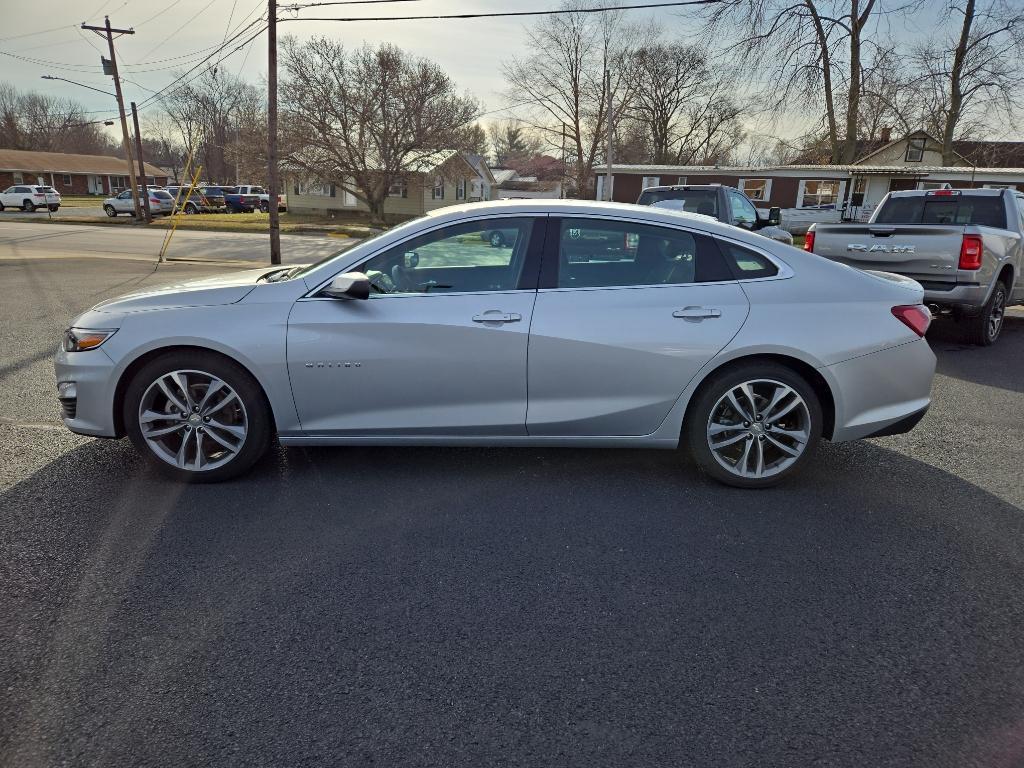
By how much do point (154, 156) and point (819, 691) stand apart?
130 meters

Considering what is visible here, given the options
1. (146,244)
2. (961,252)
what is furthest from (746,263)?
(146,244)

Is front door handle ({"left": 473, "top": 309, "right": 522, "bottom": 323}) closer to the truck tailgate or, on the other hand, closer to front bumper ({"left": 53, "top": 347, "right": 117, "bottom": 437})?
front bumper ({"left": 53, "top": 347, "right": 117, "bottom": 437})

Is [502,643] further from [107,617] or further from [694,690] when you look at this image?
[107,617]

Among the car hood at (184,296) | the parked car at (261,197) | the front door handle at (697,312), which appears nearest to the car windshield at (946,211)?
the front door handle at (697,312)

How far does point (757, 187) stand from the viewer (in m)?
37.0

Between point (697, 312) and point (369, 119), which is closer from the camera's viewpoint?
point (697, 312)

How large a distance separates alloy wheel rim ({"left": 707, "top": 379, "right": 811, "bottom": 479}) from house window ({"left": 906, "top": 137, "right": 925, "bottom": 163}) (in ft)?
152

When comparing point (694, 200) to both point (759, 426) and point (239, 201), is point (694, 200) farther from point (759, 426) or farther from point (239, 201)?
point (239, 201)

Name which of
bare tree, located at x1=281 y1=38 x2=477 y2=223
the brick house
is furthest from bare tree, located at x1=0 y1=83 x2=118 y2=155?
bare tree, located at x1=281 y1=38 x2=477 y2=223

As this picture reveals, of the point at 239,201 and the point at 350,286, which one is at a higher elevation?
the point at 239,201

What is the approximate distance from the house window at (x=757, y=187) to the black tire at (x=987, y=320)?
30.1 meters

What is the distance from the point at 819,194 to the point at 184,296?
126ft

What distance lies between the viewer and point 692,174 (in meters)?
36.6

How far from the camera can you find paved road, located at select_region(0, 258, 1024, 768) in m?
2.16
